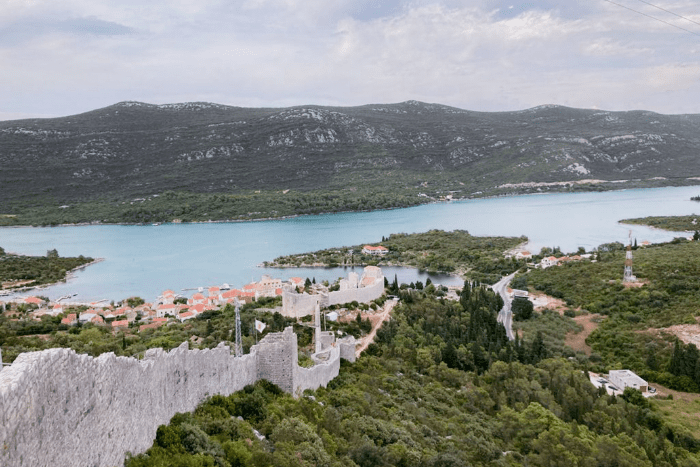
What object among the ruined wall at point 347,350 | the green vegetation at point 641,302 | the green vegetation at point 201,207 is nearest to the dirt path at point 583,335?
the green vegetation at point 641,302

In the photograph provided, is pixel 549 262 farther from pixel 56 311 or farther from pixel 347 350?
pixel 56 311

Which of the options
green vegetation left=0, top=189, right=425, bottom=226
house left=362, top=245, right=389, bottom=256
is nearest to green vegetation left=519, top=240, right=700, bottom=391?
house left=362, top=245, right=389, bottom=256

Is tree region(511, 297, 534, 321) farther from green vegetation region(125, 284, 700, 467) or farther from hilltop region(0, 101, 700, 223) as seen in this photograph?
hilltop region(0, 101, 700, 223)

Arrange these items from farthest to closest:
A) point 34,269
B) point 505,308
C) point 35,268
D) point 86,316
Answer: point 35,268 < point 34,269 < point 505,308 < point 86,316

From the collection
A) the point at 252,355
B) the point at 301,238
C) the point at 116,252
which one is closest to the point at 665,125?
the point at 301,238

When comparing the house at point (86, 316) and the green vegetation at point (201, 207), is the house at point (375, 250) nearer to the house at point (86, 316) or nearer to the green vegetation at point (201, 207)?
the house at point (86, 316)

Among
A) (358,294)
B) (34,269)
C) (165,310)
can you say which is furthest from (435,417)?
(34,269)

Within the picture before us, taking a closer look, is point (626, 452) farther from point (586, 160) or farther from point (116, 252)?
point (586, 160)
